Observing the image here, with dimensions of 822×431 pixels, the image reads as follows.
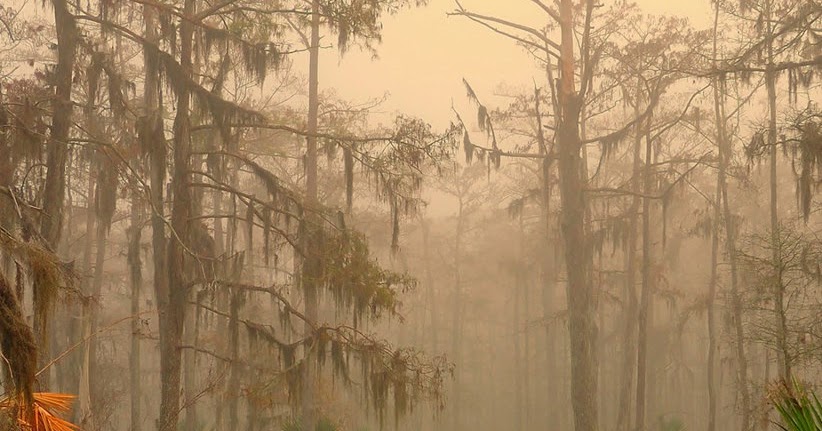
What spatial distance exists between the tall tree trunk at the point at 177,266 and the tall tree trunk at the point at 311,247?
1595 millimetres

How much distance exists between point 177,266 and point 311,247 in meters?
1.75

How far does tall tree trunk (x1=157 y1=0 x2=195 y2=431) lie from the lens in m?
9.76

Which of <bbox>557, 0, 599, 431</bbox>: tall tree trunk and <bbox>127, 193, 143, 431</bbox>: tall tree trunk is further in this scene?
<bbox>557, 0, 599, 431</bbox>: tall tree trunk

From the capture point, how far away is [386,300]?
1034 cm

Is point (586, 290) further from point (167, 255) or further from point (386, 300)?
point (167, 255)

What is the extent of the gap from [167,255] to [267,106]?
37.1 feet

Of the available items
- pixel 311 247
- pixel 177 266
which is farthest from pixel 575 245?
pixel 177 266

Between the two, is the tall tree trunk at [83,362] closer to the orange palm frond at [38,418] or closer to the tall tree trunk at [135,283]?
the tall tree trunk at [135,283]

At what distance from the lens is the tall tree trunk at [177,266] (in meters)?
9.76

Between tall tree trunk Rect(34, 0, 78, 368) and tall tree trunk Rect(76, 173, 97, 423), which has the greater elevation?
tall tree trunk Rect(34, 0, 78, 368)

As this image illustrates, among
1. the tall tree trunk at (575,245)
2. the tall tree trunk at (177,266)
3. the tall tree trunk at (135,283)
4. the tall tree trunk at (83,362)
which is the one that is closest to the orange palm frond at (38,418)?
the tall tree trunk at (83,362)

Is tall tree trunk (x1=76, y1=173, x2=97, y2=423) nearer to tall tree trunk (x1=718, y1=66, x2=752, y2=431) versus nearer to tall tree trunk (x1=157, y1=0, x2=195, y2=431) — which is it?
tall tree trunk (x1=157, y1=0, x2=195, y2=431)

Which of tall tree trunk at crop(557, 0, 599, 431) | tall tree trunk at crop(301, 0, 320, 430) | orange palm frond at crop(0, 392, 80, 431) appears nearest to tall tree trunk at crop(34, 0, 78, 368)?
tall tree trunk at crop(301, 0, 320, 430)

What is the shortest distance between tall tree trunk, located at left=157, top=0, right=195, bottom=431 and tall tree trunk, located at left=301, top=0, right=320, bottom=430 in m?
1.60
